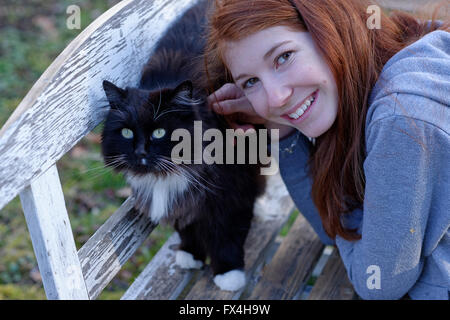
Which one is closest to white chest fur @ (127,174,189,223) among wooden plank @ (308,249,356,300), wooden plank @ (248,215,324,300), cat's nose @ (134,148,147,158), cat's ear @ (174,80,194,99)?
cat's nose @ (134,148,147,158)

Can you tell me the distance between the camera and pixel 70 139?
1220 mm

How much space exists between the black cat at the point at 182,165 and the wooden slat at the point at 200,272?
0.15 ft

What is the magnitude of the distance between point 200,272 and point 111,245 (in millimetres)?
516

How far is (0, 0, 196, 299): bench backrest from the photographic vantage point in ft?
3.35

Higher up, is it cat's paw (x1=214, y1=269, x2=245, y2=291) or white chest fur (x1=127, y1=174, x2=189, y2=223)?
white chest fur (x1=127, y1=174, x2=189, y2=223)

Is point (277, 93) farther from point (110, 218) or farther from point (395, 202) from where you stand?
→ point (110, 218)

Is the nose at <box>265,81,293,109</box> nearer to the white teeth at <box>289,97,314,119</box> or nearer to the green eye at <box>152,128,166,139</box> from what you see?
the white teeth at <box>289,97,314,119</box>

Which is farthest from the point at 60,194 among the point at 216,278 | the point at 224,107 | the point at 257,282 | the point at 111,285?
the point at 111,285

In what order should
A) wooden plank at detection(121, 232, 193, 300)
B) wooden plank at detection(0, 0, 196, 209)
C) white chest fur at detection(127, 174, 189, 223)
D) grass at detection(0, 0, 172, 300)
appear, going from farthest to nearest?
Answer: grass at detection(0, 0, 172, 300)
wooden plank at detection(121, 232, 193, 300)
white chest fur at detection(127, 174, 189, 223)
wooden plank at detection(0, 0, 196, 209)

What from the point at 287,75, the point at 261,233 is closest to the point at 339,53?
the point at 287,75

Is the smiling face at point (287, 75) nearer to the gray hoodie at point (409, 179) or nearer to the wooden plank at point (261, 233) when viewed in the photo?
the gray hoodie at point (409, 179)

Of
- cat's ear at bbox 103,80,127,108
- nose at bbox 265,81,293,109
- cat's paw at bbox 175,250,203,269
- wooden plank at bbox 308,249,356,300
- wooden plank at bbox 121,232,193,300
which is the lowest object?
wooden plank at bbox 308,249,356,300

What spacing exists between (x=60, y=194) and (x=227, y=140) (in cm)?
59

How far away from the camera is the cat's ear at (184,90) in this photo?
1.38 m
